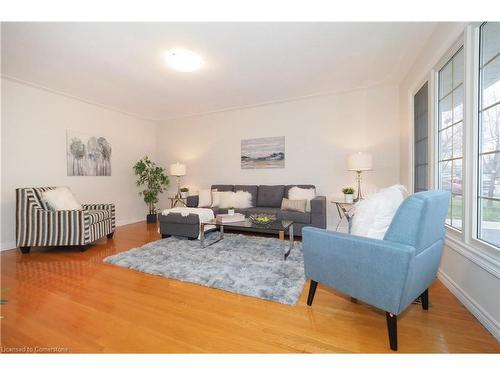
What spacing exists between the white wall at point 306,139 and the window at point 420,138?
2.13 feet

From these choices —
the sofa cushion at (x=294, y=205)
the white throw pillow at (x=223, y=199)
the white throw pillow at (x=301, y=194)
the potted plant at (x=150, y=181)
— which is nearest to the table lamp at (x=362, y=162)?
the white throw pillow at (x=301, y=194)

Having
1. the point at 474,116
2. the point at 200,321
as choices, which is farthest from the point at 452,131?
the point at 200,321

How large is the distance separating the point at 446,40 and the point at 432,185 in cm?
137

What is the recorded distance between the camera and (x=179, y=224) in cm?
361

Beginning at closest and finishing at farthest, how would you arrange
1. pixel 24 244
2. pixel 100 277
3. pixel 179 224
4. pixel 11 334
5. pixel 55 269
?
pixel 11 334 < pixel 100 277 < pixel 55 269 < pixel 24 244 < pixel 179 224

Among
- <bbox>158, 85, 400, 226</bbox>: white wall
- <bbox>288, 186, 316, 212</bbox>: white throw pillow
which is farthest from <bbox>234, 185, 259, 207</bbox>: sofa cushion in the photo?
<bbox>288, 186, 316, 212</bbox>: white throw pillow

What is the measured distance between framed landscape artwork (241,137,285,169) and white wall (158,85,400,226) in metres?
0.10

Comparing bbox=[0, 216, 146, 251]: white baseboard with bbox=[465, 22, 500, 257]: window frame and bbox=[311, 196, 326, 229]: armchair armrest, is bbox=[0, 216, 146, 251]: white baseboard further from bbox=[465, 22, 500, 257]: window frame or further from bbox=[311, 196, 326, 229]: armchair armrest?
bbox=[465, 22, 500, 257]: window frame

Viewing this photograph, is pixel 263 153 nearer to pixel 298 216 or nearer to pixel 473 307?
pixel 298 216

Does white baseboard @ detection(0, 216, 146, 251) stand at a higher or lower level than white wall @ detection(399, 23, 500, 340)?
lower

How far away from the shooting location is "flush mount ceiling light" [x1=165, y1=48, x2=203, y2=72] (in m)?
2.67

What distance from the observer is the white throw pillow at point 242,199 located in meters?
4.42
